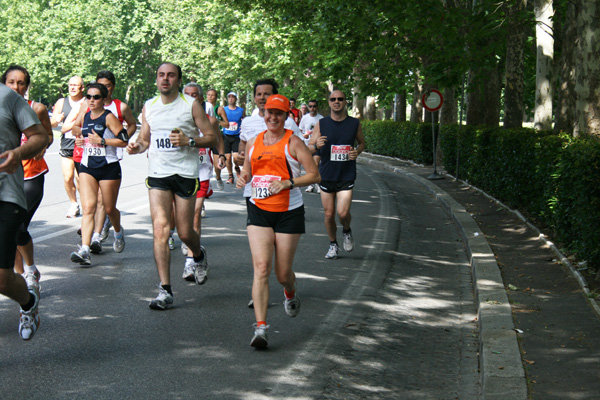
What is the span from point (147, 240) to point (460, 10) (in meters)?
8.24

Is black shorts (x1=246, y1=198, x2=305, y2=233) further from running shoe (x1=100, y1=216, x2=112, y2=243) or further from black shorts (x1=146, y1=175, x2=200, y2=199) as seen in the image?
running shoe (x1=100, y1=216, x2=112, y2=243)

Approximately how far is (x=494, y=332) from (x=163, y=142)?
3.18 meters

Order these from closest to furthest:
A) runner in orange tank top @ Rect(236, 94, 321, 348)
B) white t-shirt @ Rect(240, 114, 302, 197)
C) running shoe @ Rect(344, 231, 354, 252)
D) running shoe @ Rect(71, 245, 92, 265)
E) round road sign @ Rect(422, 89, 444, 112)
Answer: runner in orange tank top @ Rect(236, 94, 321, 348) → running shoe @ Rect(71, 245, 92, 265) → white t-shirt @ Rect(240, 114, 302, 197) → running shoe @ Rect(344, 231, 354, 252) → round road sign @ Rect(422, 89, 444, 112)

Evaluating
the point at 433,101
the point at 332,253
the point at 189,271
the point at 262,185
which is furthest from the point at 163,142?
the point at 433,101

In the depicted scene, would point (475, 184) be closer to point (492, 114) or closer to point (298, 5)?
point (492, 114)

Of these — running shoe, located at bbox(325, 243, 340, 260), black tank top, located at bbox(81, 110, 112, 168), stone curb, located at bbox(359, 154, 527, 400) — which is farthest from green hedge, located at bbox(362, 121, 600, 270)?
black tank top, located at bbox(81, 110, 112, 168)

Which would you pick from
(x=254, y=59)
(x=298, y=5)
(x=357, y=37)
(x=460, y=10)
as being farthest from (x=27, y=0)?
(x=460, y=10)

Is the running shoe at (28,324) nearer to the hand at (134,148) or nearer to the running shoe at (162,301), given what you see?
the running shoe at (162,301)

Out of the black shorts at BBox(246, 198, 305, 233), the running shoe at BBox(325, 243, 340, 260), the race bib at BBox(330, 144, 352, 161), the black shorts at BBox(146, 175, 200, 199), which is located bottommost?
the running shoe at BBox(325, 243, 340, 260)

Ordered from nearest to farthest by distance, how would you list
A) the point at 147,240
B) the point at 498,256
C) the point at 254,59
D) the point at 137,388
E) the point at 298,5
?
the point at 137,388 < the point at 498,256 < the point at 147,240 < the point at 298,5 < the point at 254,59

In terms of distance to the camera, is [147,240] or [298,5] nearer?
[147,240]

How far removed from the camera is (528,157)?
12.0 m

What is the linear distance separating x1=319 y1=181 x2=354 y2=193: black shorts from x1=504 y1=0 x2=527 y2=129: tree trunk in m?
9.86

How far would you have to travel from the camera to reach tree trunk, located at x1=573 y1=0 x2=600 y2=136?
10.3m
